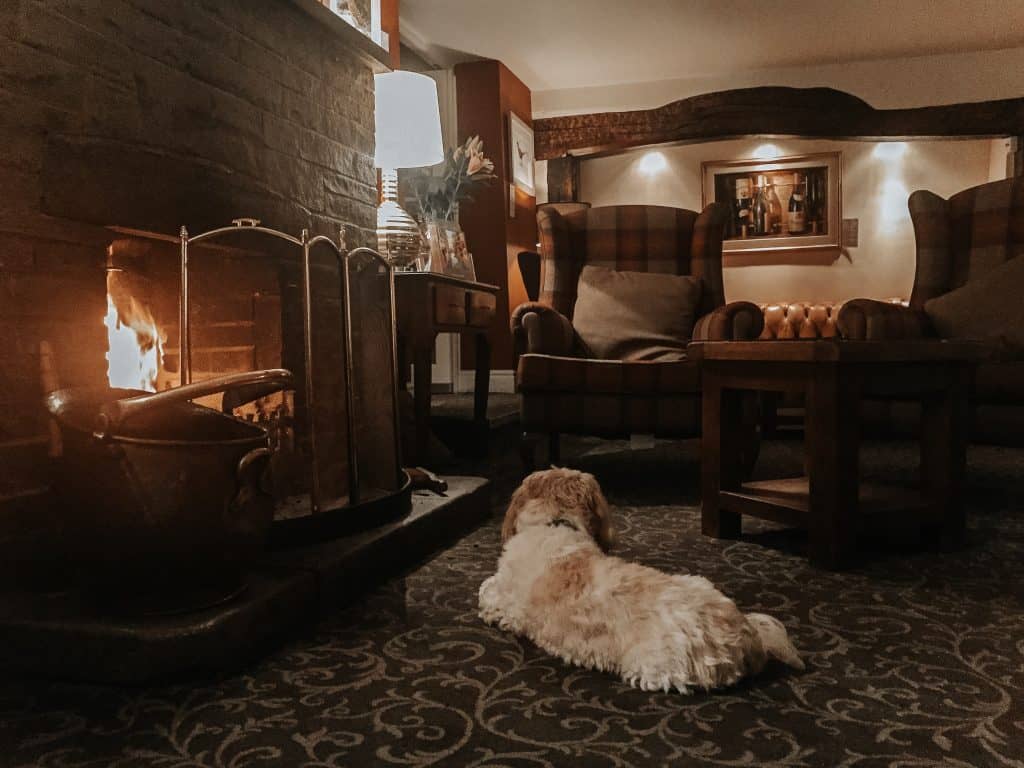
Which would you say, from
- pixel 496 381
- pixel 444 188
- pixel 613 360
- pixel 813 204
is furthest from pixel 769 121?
pixel 613 360

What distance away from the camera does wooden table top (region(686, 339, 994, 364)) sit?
6.26 ft

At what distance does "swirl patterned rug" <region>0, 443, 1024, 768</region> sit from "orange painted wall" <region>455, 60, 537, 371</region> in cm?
449

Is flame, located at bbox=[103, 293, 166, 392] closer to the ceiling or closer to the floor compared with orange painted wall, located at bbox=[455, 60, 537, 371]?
closer to the floor

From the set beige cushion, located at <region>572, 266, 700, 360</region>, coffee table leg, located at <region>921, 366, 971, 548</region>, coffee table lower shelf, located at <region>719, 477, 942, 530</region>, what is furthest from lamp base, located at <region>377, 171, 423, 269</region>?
coffee table leg, located at <region>921, 366, 971, 548</region>

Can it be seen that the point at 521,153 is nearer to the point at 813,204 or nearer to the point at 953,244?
the point at 813,204

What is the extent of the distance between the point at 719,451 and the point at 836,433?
403mm

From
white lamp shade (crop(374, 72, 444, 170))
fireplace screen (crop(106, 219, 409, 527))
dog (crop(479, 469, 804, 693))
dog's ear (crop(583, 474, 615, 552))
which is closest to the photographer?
dog (crop(479, 469, 804, 693))

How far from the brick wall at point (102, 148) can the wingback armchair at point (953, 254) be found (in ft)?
7.82

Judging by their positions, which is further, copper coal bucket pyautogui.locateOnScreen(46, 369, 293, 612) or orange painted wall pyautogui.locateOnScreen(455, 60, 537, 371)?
orange painted wall pyautogui.locateOnScreen(455, 60, 537, 371)

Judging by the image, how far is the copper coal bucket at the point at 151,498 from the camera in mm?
1307

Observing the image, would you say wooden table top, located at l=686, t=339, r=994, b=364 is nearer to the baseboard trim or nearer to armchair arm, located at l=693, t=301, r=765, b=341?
armchair arm, located at l=693, t=301, r=765, b=341

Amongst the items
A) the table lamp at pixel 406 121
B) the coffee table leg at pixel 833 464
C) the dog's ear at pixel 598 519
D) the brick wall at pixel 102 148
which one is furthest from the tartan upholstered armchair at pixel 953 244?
the brick wall at pixel 102 148

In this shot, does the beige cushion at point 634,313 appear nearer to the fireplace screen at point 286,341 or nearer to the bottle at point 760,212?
the fireplace screen at point 286,341

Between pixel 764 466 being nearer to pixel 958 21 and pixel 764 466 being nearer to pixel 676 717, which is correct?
pixel 676 717
